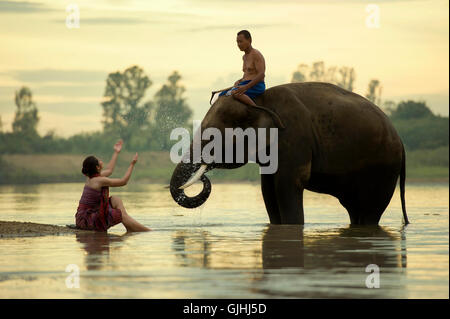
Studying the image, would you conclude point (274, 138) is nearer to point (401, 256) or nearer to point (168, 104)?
point (401, 256)

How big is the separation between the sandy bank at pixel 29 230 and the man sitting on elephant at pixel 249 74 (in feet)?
10.0

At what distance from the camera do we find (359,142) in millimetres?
15930

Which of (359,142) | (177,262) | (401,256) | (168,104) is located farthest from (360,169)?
(168,104)

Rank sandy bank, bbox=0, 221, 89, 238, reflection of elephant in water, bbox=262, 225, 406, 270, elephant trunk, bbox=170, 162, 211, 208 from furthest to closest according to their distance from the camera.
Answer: elephant trunk, bbox=170, 162, 211, 208 < sandy bank, bbox=0, 221, 89, 238 < reflection of elephant in water, bbox=262, 225, 406, 270

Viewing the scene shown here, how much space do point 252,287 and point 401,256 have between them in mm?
2710

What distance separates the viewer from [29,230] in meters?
14.4

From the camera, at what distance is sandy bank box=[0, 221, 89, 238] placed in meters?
14.2

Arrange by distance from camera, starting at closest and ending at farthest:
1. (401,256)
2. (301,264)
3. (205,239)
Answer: (301,264) → (401,256) → (205,239)

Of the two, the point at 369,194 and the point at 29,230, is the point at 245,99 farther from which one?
the point at 29,230

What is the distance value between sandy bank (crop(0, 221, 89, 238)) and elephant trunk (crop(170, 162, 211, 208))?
5.73ft

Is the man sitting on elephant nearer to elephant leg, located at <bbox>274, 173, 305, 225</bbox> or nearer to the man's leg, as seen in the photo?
the man's leg

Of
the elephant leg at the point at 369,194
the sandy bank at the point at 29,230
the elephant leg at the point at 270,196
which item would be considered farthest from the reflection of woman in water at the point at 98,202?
the elephant leg at the point at 369,194

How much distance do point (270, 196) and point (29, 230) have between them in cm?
366

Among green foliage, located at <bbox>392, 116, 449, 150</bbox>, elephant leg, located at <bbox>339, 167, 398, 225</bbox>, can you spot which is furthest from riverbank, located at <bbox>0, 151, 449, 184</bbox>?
elephant leg, located at <bbox>339, 167, 398, 225</bbox>
